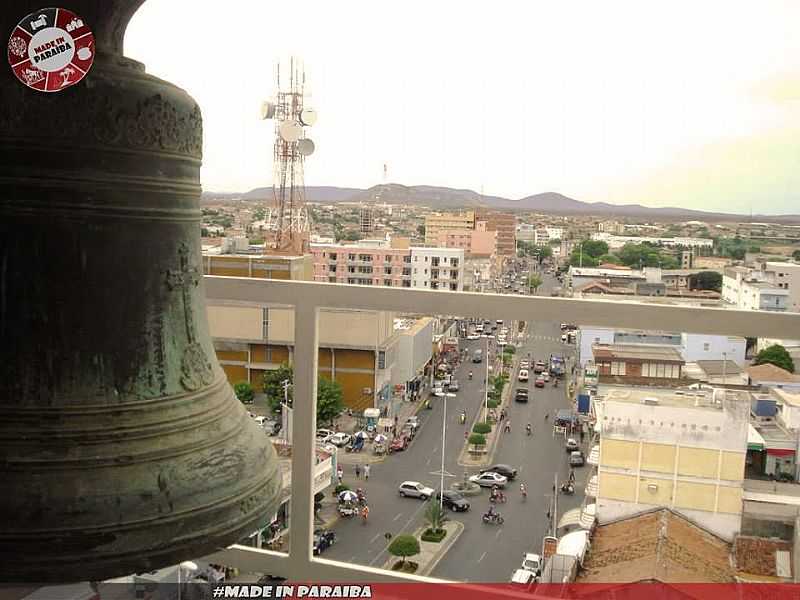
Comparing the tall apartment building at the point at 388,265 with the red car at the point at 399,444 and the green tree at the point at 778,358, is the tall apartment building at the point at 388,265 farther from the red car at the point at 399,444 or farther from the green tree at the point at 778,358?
the green tree at the point at 778,358

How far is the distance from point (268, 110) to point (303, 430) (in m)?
1.09

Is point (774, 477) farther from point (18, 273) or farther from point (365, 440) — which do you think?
point (18, 273)

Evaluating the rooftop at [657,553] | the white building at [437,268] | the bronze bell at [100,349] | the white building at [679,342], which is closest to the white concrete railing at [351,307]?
the white building at [679,342]

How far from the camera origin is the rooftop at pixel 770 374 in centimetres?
190

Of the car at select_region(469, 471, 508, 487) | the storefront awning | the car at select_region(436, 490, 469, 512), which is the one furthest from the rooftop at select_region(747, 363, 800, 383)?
the car at select_region(436, 490, 469, 512)

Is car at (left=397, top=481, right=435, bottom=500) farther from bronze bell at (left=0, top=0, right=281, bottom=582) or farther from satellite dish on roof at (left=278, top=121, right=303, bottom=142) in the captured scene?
satellite dish on roof at (left=278, top=121, right=303, bottom=142)

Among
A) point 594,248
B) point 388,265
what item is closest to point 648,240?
point 594,248

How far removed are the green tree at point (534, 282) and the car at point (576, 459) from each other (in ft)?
1.51

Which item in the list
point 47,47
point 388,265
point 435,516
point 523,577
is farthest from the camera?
point 388,265

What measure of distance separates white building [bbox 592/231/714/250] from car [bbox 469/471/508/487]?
76 cm

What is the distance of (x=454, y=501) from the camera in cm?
209

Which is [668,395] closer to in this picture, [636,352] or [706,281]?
[636,352]

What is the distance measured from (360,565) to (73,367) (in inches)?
48.6

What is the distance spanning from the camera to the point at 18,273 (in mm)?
1053
